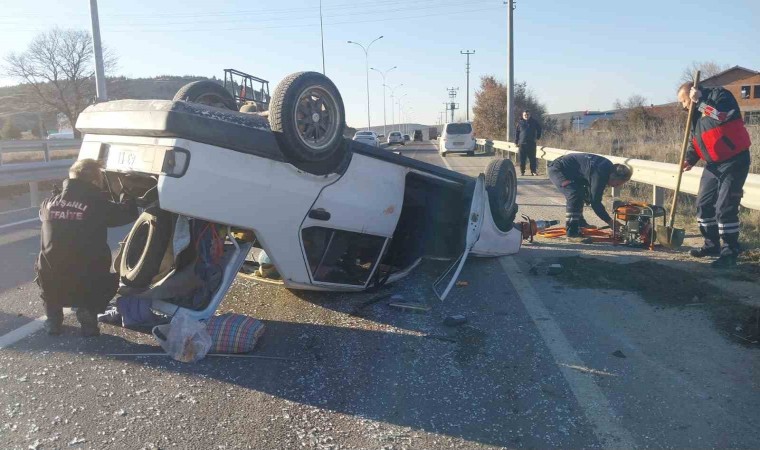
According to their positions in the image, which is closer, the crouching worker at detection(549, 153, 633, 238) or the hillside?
the crouching worker at detection(549, 153, 633, 238)

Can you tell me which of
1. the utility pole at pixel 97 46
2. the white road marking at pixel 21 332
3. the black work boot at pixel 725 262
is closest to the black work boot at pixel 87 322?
the white road marking at pixel 21 332

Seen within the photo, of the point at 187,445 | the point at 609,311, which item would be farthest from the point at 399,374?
the point at 609,311

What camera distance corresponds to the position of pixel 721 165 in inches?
264

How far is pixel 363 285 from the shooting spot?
5535 mm

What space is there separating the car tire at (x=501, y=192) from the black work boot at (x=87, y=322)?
13.0ft

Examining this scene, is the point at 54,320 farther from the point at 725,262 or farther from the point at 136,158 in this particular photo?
the point at 725,262

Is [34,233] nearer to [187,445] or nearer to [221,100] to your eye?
[221,100]

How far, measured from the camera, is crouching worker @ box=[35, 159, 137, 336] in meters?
4.41

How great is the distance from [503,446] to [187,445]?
1.49 metres

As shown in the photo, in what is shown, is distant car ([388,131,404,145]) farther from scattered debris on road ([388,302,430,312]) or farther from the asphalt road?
the asphalt road

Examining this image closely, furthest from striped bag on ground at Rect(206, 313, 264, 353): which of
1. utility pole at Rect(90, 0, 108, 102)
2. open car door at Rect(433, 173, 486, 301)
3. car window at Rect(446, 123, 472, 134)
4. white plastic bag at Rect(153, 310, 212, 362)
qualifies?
car window at Rect(446, 123, 472, 134)

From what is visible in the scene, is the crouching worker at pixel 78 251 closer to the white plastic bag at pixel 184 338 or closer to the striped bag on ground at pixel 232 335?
the white plastic bag at pixel 184 338

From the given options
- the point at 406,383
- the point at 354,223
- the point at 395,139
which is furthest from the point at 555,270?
the point at 395,139

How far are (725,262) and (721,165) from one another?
108cm
